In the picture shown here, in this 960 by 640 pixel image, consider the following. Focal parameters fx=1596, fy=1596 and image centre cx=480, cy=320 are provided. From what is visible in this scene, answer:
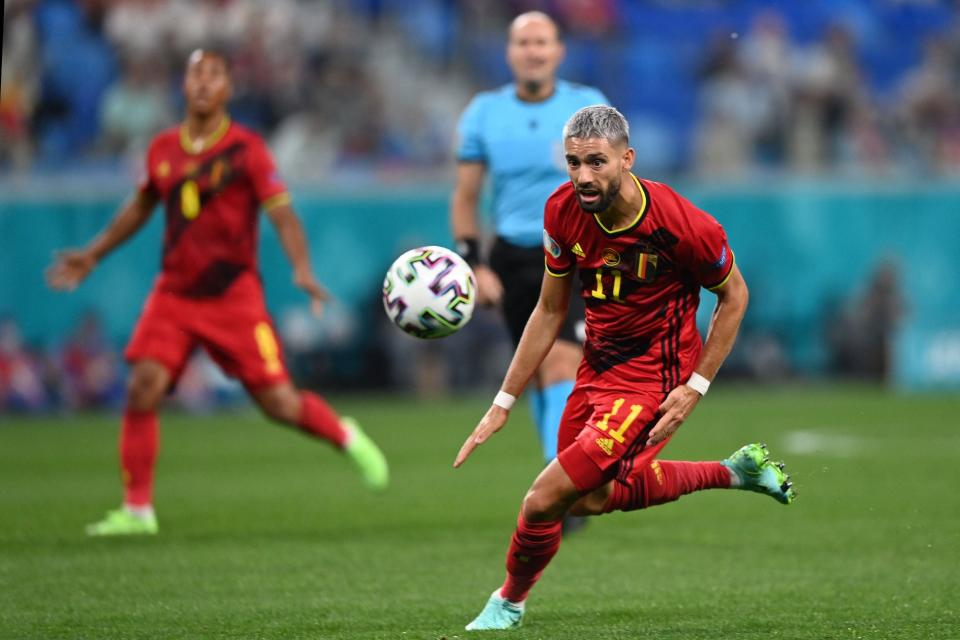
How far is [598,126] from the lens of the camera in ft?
19.2

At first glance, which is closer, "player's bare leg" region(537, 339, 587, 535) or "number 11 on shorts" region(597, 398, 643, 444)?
"number 11 on shorts" region(597, 398, 643, 444)

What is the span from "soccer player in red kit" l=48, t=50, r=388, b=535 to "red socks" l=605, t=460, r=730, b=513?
3.70m

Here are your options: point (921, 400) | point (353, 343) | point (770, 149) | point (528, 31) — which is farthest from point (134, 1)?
point (528, 31)

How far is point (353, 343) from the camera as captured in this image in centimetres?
2072

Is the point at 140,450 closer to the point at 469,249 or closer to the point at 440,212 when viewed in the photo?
the point at 469,249

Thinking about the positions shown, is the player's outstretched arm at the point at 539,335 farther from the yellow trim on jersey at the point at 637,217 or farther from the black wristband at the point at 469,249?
the black wristband at the point at 469,249

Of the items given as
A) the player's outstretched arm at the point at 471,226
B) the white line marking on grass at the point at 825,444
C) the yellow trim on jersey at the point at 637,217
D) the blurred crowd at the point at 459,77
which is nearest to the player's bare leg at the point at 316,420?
the player's outstretched arm at the point at 471,226

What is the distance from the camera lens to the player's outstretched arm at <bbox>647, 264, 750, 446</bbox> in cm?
612

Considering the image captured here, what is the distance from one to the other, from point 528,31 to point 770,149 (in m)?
14.2

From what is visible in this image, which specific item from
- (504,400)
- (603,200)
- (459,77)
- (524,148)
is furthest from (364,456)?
(459,77)

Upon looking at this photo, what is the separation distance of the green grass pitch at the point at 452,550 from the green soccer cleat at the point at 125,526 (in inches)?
7.1

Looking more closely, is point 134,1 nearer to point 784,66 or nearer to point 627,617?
point 784,66

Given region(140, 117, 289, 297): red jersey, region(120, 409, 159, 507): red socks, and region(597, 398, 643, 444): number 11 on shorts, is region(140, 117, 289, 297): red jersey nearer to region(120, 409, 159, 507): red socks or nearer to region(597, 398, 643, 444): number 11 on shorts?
region(120, 409, 159, 507): red socks

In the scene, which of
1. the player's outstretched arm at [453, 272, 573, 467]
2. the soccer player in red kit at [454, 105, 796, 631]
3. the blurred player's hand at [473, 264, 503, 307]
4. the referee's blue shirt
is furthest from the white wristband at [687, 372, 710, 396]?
the referee's blue shirt
